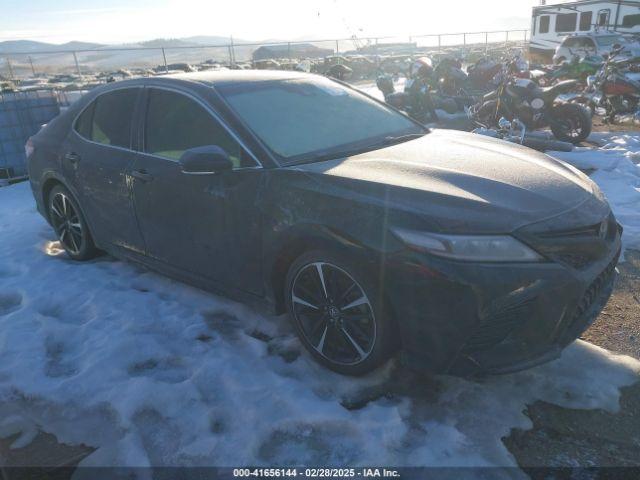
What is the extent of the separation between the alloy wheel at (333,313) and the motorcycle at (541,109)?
24.5ft

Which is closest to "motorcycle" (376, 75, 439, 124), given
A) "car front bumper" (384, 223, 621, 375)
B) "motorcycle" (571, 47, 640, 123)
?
"motorcycle" (571, 47, 640, 123)

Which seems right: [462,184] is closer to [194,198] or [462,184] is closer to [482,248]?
[482,248]

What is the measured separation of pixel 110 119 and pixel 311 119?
71.4 inches

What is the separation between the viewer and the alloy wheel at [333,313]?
2.82 meters

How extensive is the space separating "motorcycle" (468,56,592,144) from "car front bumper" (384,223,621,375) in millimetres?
7139

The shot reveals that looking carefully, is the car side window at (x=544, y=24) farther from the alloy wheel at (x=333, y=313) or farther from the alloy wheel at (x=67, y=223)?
the alloy wheel at (x=333, y=313)

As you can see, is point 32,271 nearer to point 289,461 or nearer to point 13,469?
point 13,469

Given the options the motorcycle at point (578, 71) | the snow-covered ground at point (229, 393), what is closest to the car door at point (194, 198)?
the snow-covered ground at point (229, 393)

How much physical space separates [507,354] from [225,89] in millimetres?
2496

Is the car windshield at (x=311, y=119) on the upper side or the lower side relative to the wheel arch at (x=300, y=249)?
upper

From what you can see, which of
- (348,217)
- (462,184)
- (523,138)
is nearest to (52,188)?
(348,217)

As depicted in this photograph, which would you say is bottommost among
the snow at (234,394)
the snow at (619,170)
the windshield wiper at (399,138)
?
the snow at (619,170)

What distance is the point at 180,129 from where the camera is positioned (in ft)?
12.1

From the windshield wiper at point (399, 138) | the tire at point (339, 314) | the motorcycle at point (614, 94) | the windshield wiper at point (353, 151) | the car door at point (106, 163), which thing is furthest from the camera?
the motorcycle at point (614, 94)
